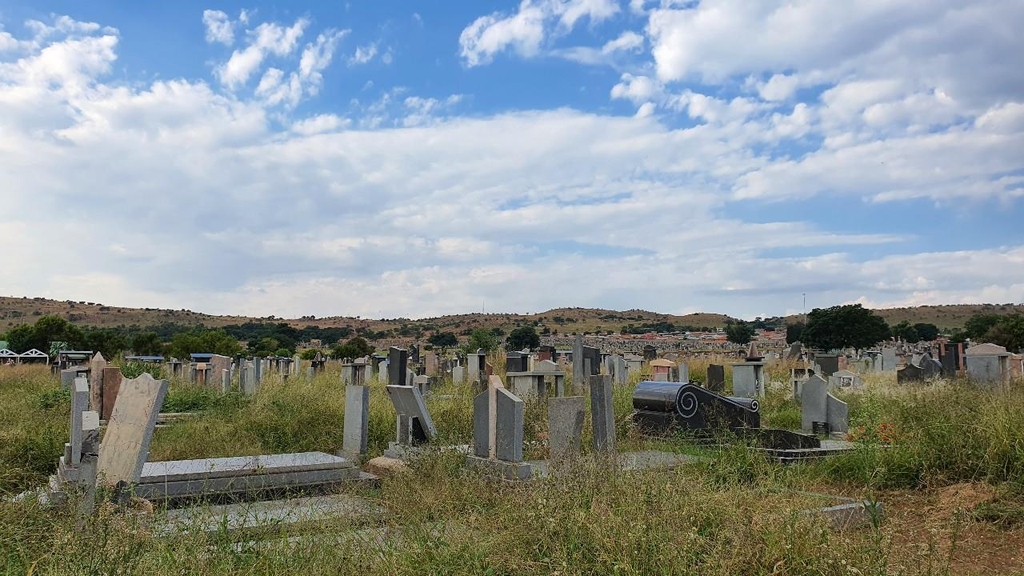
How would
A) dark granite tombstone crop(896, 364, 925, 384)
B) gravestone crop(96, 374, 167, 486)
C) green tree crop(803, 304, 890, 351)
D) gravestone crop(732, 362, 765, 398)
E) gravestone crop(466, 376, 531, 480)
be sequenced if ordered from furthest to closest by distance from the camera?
1. green tree crop(803, 304, 890, 351)
2. dark granite tombstone crop(896, 364, 925, 384)
3. gravestone crop(732, 362, 765, 398)
4. gravestone crop(466, 376, 531, 480)
5. gravestone crop(96, 374, 167, 486)

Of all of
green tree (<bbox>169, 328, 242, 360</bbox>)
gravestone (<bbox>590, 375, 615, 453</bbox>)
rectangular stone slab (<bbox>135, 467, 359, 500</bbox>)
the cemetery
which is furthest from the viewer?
green tree (<bbox>169, 328, 242, 360</bbox>)

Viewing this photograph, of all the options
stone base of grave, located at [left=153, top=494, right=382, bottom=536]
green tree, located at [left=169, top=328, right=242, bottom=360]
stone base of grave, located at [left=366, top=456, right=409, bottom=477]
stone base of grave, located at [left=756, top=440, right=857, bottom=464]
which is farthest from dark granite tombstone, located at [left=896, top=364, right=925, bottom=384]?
green tree, located at [left=169, top=328, right=242, bottom=360]

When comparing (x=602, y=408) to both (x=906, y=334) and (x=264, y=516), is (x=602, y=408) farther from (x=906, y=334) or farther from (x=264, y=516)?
(x=906, y=334)

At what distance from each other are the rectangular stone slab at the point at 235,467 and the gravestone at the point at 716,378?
11.8 metres

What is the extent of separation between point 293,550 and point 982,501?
5.69 m

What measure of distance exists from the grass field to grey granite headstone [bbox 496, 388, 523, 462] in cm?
49

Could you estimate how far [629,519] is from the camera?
4305 mm

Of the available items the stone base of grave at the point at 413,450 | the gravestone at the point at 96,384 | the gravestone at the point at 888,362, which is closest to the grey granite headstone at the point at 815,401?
the stone base of grave at the point at 413,450

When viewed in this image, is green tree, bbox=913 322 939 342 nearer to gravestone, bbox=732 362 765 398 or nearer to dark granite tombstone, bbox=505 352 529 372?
gravestone, bbox=732 362 765 398

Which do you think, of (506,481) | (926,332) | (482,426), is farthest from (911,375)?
(926,332)

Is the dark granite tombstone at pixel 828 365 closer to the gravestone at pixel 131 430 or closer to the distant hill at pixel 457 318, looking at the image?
the gravestone at pixel 131 430

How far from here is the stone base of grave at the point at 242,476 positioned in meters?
6.93

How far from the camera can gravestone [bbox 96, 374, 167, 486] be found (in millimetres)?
6586

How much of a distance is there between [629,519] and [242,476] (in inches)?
177
